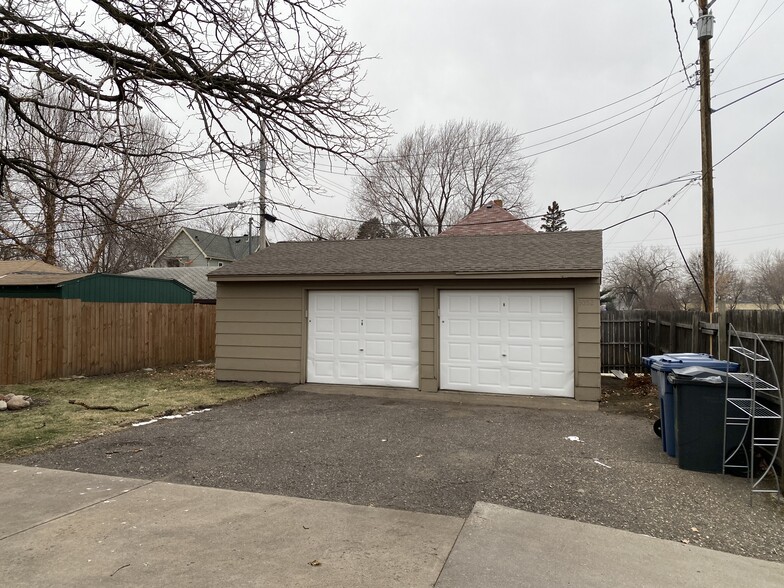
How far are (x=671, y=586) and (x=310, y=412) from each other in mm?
5754

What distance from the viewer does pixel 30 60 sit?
17.3 ft

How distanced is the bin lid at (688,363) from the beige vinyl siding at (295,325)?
2.33 meters

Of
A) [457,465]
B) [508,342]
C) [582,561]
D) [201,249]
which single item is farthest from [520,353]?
[201,249]

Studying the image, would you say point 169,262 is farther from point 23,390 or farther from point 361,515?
point 361,515

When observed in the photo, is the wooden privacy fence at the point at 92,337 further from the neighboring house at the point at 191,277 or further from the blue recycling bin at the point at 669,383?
the blue recycling bin at the point at 669,383

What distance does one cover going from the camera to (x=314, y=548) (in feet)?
10.8

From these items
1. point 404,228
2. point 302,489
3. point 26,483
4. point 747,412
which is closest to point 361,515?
point 302,489

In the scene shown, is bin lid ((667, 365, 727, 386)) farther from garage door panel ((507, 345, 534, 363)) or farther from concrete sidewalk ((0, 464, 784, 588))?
garage door panel ((507, 345, 534, 363))

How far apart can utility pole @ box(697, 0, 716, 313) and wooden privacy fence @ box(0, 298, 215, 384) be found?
13.7m

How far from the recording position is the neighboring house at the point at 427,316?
890 centimetres

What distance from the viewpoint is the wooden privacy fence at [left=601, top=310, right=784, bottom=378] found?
5027 mm

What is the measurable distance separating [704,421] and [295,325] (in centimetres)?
755

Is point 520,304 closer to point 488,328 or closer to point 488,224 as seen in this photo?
point 488,328

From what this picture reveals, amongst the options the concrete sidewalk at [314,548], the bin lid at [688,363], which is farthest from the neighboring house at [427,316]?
the concrete sidewalk at [314,548]
